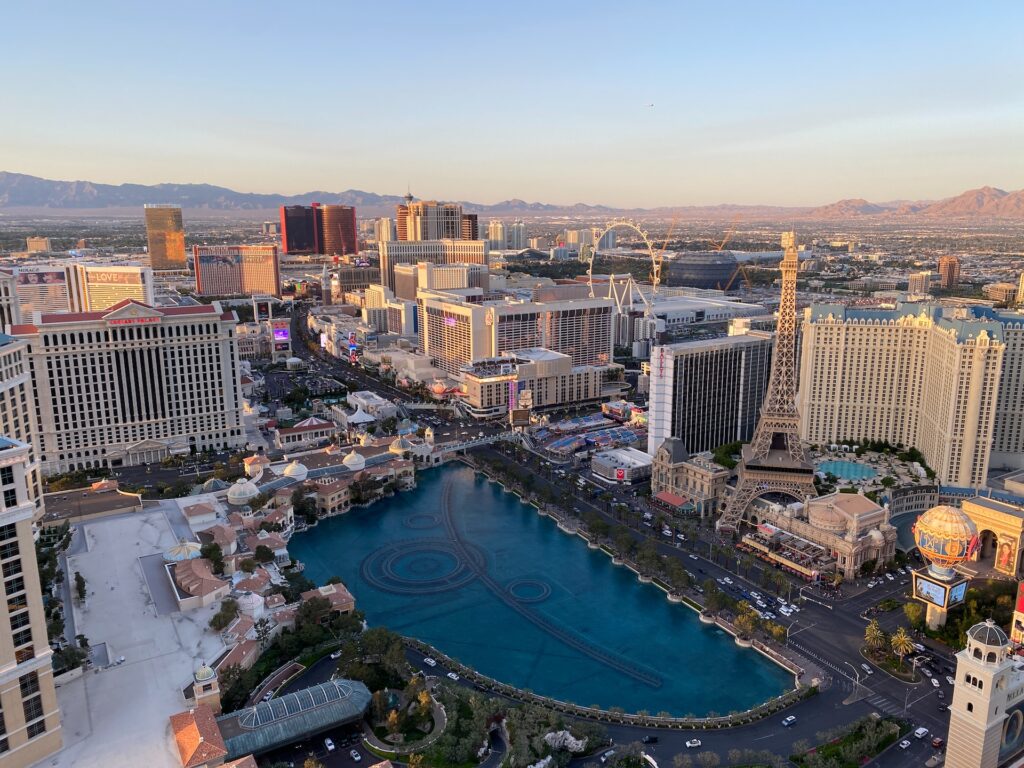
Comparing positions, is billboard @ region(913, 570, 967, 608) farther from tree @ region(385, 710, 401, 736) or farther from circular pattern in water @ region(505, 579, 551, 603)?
tree @ region(385, 710, 401, 736)

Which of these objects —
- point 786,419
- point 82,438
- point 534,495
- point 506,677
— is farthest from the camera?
point 82,438

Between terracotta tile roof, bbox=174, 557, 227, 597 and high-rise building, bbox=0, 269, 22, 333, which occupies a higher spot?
high-rise building, bbox=0, 269, 22, 333

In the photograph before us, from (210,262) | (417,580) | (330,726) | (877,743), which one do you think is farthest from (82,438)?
(210,262)

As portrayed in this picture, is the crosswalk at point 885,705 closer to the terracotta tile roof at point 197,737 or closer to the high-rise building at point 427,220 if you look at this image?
the terracotta tile roof at point 197,737

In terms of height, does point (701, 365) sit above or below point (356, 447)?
above

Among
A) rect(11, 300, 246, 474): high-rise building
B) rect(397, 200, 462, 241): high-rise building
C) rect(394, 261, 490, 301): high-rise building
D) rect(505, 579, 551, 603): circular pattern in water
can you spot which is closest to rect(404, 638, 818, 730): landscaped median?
rect(505, 579, 551, 603): circular pattern in water

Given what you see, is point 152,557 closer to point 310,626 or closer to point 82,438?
point 310,626

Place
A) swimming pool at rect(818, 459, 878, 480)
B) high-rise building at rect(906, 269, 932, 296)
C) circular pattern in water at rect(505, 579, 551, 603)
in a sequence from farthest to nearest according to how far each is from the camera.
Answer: high-rise building at rect(906, 269, 932, 296), swimming pool at rect(818, 459, 878, 480), circular pattern in water at rect(505, 579, 551, 603)
